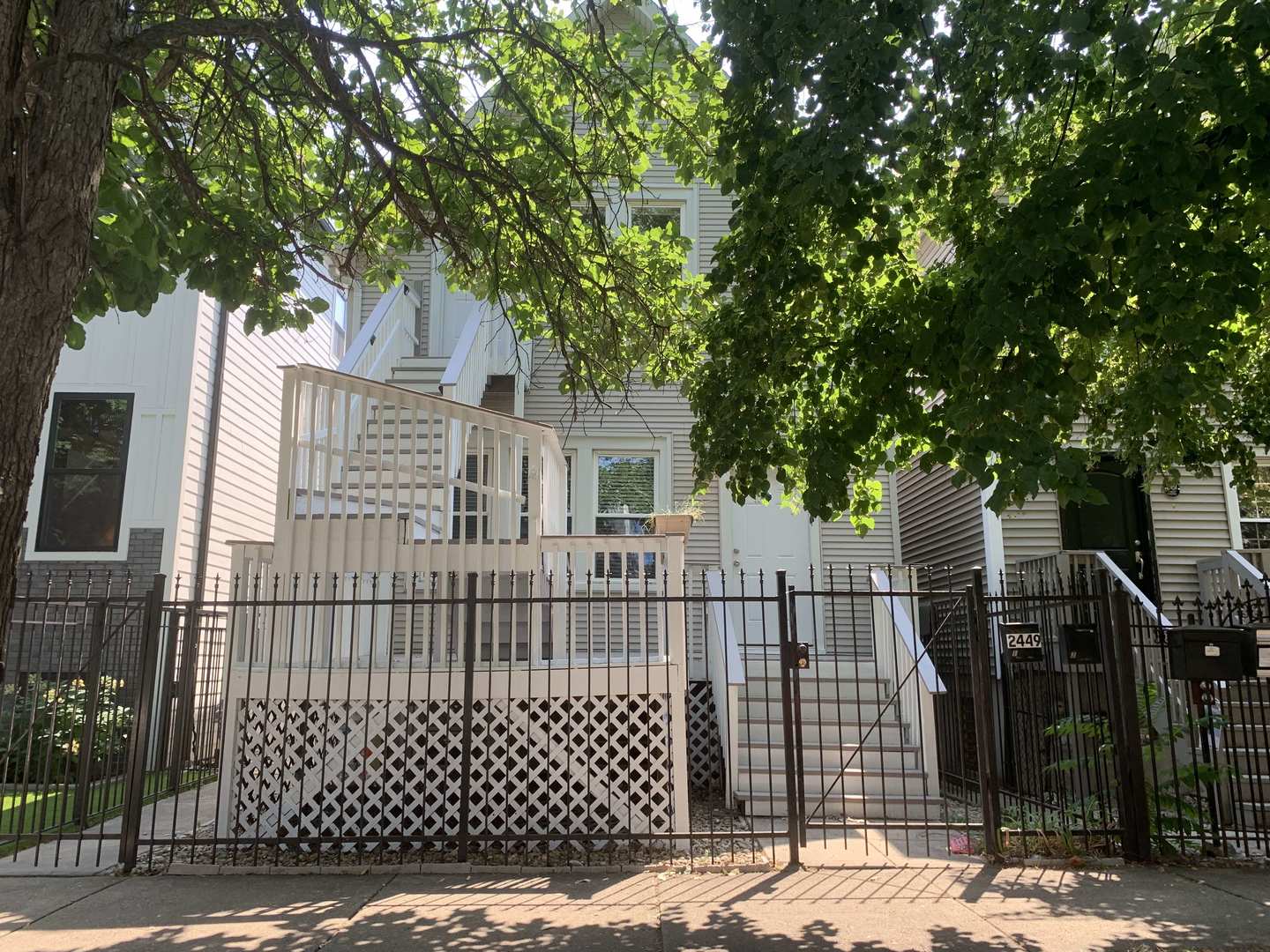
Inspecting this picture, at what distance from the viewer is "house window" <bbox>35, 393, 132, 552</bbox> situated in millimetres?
10445

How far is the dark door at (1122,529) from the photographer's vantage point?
11.2 m

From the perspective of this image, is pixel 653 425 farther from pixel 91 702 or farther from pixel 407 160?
pixel 91 702

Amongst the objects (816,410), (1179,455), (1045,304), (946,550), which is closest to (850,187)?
(1045,304)

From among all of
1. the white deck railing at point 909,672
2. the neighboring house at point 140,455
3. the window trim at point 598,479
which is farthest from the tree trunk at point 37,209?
the window trim at point 598,479

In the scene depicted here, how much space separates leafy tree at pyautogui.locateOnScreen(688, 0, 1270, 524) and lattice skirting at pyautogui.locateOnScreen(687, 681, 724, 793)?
4.26 m

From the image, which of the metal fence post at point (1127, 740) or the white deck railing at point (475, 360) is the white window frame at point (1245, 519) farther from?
the white deck railing at point (475, 360)

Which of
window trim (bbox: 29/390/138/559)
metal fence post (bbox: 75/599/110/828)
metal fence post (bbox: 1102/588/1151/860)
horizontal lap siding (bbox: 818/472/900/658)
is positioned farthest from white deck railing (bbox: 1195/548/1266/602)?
window trim (bbox: 29/390/138/559)

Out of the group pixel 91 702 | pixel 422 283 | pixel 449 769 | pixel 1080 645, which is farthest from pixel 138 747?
pixel 422 283

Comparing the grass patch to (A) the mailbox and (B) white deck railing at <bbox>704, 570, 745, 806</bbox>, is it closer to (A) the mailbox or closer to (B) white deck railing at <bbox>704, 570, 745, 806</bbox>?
(B) white deck railing at <bbox>704, 570, 745, 806</bbox>

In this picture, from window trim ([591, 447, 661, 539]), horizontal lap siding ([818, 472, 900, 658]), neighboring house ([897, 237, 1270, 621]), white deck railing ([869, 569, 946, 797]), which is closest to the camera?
white deck railing ([869, 569, 946, 797])

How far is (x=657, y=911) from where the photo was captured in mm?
5395

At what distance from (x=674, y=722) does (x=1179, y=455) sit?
4933 millimetres

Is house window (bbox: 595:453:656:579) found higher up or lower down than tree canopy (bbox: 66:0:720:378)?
lower down

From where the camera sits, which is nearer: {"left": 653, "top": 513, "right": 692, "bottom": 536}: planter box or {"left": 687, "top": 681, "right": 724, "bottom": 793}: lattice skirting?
{"left": 653, "top": 513, "right": 692, "bottom": 536}: planter box
